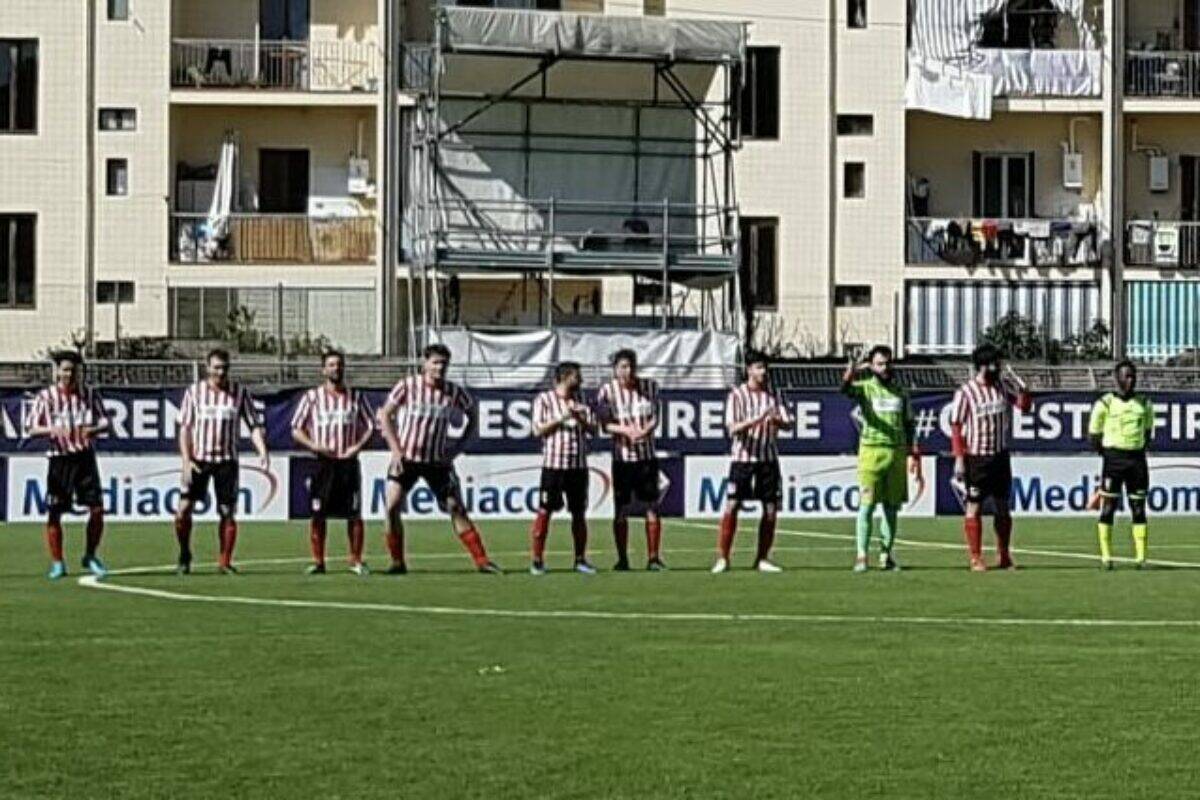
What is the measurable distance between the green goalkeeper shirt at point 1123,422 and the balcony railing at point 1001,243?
89.3ft

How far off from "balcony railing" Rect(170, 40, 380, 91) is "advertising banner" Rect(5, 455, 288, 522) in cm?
1599

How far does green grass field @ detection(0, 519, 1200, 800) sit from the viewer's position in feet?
36.6

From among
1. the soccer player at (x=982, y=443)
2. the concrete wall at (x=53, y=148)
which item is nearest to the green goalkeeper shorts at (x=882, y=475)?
the soccer player at (x=982, y=443)

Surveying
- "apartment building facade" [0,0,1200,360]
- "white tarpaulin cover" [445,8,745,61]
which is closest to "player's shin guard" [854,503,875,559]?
"white tarpaulin cover" [445,8,745,61]

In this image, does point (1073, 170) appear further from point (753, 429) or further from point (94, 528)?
point (94, 528)

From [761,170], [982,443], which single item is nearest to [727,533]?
[982,443]

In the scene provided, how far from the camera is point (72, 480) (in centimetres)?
2470

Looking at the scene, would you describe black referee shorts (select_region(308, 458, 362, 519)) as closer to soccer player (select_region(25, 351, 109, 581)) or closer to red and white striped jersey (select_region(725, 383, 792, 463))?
soccer player (select_region(25, 351, 109, 581))

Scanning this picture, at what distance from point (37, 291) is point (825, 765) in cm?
4215

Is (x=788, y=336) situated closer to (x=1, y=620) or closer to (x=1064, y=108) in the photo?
(x=1064, y=108)

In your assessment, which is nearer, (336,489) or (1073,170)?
(336,489)

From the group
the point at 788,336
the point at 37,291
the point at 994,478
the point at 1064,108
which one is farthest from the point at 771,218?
the point at 994,478

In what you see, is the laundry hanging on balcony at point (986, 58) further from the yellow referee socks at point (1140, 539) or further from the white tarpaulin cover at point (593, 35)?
the yellow referee socks at point (1140, 539)

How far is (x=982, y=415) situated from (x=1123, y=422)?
169 cm
